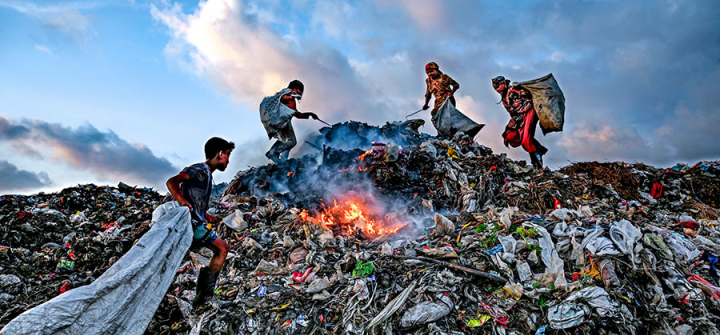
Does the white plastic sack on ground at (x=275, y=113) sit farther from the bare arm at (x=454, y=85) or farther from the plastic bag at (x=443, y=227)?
the bare arm at (x=454, y=85)

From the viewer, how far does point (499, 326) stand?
263 centimetres

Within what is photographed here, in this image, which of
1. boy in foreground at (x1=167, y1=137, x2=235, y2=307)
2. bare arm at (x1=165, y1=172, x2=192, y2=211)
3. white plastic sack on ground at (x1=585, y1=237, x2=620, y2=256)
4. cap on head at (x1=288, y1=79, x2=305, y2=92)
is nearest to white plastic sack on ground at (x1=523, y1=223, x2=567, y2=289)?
white plastic sack on ground at (x1=585, y1=237, x2=620, y2=256)

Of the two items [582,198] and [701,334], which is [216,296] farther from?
[582,198]

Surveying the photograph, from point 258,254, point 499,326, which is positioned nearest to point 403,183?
point 258,254

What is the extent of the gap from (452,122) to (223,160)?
22.7ft

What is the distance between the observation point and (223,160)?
10.00 feet

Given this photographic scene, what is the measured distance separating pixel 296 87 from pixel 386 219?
342cm

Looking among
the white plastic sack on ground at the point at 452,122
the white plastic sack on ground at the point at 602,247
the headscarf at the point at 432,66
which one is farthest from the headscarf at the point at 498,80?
the white plastic sack on ground at the point at 602,247

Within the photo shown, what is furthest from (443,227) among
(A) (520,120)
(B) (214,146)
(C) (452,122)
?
(C) (452,122)

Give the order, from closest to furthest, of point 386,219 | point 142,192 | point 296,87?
point 386,219 → point 296,87 → point 142,192

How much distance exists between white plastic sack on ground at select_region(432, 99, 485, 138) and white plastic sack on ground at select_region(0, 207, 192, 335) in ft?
24.0

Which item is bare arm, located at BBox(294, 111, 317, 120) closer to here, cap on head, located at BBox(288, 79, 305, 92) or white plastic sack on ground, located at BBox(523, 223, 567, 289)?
cap on head, located at BBox(288, 79, 305, 92)

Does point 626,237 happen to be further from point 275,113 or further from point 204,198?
point 275,113

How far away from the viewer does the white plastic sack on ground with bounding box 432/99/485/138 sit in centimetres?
852
